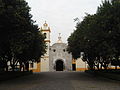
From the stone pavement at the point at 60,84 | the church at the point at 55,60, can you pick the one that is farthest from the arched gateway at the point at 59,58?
the stone pavement at the point at 60,84

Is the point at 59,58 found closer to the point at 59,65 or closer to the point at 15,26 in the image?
the point at 59,65

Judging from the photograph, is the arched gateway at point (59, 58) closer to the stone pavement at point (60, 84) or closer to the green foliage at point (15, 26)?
the stone pavement at point (60, 84)

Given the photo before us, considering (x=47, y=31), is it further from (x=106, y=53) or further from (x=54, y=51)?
(x=106, y=53)

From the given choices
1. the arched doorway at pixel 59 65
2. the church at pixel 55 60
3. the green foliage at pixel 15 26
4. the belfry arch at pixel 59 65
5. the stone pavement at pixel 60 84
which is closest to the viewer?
the stone pavement at pixel 60 84

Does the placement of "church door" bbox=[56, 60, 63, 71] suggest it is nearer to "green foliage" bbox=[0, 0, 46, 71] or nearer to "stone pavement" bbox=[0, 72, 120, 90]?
"stone pavement" bbox=[0, 72, 120, 90]

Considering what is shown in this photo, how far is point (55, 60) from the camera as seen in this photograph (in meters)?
68.6

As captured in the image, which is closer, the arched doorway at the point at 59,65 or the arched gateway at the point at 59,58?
the arched gateway at the point at 59,58

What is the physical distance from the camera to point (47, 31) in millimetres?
70188

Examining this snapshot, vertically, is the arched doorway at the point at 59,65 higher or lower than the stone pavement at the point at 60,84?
higher

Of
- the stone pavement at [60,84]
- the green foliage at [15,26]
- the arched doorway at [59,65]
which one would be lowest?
the stone pavement at [60,84]

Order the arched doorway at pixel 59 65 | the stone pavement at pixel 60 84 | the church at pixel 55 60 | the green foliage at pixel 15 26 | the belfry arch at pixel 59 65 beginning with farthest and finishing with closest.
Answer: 1. the arched doorway at pixel 59 65
2. the belfry arch at pixel 59 65
3. the church at pixel 55 60
4. the green foliage at pixel 15 26
5. the stone pavement at pixel 60 84

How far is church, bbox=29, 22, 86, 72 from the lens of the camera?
2685 inches

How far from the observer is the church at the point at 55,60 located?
6819 centimetres

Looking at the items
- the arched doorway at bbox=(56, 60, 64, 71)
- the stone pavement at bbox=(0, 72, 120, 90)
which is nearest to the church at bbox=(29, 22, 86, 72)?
the arched doorway at bbox=(56, 60, 64, 71)
